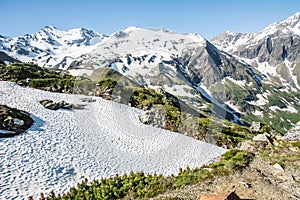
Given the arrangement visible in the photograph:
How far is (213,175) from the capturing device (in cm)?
1880

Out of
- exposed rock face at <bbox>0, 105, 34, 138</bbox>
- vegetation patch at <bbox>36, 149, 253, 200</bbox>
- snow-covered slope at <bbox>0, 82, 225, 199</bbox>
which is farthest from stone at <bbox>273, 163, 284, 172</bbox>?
exposed rock face at <bbox>0, 105, 34, 138</bbox>

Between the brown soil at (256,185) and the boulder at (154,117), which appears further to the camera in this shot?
the boulder at (154,117)

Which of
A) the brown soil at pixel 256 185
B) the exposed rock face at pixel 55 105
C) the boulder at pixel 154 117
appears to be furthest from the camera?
the boulder at pixel 154 117

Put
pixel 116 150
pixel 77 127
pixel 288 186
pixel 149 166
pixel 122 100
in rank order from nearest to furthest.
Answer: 1. pixel 288 186
2. pixel 149 166
3. pixel 116 150
4. pixel 77 127
5. pixel 122 100

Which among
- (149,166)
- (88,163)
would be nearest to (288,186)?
(149,166)

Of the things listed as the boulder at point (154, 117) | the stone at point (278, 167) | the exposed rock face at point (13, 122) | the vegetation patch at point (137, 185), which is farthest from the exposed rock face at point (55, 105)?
the stone at point (278, 167)

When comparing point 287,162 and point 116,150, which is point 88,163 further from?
point 287,162

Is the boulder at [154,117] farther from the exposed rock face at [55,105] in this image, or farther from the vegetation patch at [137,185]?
the vegetation patch at [137,185]

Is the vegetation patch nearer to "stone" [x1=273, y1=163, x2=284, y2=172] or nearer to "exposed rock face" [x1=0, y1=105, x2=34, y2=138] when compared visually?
"stone" [x1=273, y1=163, x2=284, y2=172]

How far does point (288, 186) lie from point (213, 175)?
4.32 meters

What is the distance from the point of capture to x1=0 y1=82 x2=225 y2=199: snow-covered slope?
18.8 meters

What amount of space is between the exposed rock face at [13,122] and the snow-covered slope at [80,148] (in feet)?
1.94

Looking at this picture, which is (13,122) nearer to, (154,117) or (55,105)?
(55,105)

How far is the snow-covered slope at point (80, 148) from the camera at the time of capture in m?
18.8
